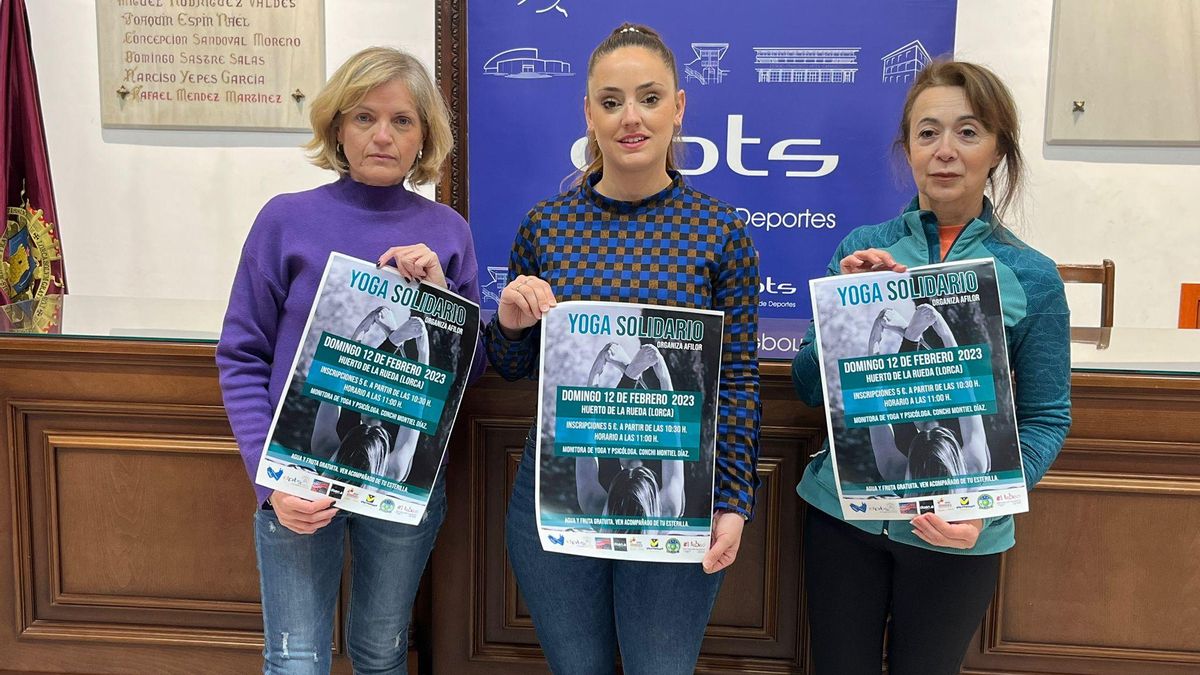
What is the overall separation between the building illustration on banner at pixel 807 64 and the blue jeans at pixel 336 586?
8.57 ft

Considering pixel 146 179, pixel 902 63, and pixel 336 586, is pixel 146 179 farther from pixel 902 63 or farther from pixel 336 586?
pixel 902 63

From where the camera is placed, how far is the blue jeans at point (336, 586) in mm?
1369

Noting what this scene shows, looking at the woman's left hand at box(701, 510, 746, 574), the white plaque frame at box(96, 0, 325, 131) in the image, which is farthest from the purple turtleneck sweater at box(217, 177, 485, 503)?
the white plaque frame at box(96, 0, 325, 131)

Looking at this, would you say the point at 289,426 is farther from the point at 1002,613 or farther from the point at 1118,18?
the point at 1118,18

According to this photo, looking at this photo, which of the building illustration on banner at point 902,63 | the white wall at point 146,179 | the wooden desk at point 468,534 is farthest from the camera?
the white wall at point 146,179

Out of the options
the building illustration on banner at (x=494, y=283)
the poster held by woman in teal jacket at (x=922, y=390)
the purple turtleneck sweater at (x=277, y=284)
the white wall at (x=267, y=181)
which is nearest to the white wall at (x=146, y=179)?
the white wall at (x=267, y=181)

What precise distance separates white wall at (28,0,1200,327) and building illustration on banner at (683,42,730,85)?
1076mm

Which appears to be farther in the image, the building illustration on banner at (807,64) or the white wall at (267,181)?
the white wall at (267,181)

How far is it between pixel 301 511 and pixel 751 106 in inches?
109

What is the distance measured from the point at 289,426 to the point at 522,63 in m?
2.57

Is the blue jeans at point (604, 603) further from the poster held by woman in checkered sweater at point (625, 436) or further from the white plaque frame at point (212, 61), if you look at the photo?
the white plaque frame at point (212, 61)

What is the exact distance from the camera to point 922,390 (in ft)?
4.09

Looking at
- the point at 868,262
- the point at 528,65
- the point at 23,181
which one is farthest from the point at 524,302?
the point at 23,181

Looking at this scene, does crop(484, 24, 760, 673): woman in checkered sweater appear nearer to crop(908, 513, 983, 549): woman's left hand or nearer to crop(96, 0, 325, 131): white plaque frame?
crop(908, 513, 983, 549): woman's left hand
